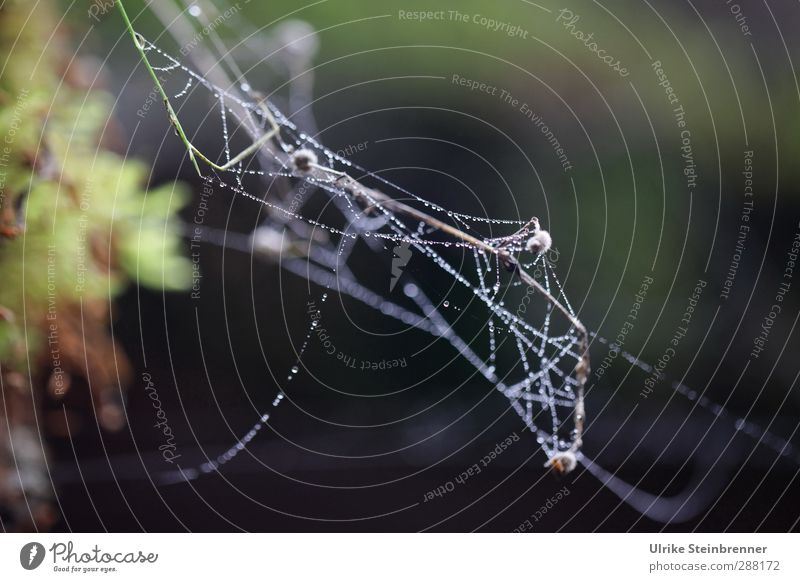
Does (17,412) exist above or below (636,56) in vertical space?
below

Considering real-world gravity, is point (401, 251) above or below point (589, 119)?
below

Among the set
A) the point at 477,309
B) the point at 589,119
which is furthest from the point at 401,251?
the point at 589,119

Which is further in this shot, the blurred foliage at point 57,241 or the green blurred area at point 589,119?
the green blurred area at point 589,119

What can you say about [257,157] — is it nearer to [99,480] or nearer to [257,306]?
[257,306]
